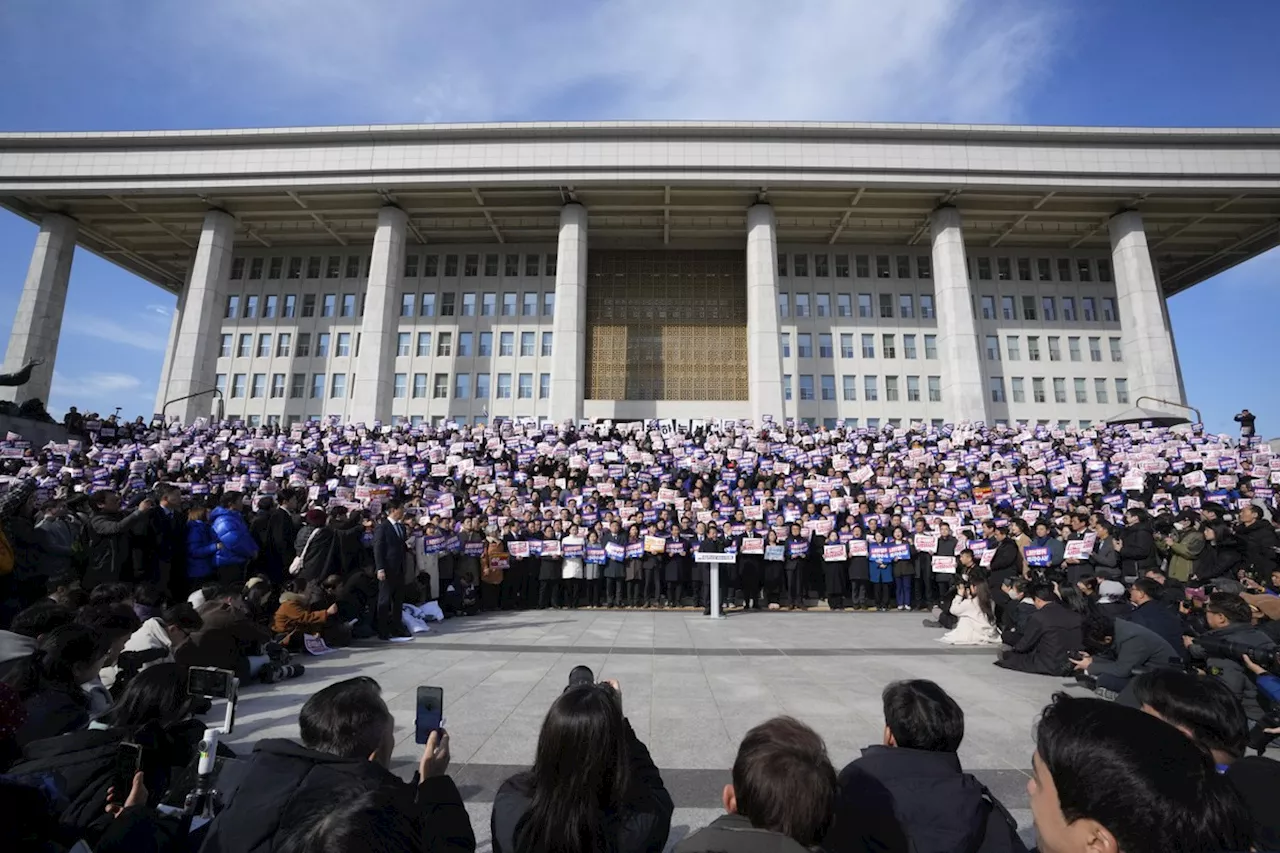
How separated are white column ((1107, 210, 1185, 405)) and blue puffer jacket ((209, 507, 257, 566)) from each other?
156 feet

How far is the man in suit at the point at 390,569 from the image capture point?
32.6 ft

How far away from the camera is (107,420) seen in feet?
89.2

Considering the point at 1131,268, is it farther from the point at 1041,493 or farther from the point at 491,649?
the point at 491,649

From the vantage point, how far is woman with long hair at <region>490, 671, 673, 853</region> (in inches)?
87.4

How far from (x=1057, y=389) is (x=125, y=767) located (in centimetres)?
5526

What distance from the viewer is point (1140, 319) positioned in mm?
40625

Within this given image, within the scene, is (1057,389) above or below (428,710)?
above

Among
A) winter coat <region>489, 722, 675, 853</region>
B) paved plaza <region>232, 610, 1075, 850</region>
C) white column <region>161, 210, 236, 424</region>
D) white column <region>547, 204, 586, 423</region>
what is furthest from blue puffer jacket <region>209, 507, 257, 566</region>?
white column <region>161, 210, 236, 424</region>

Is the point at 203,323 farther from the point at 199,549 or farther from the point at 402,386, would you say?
the point at 199,549

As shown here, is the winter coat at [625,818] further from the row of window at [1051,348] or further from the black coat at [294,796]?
the row of window at [1051,348]

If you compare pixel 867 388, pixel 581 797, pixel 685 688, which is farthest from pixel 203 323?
pixel 581 797

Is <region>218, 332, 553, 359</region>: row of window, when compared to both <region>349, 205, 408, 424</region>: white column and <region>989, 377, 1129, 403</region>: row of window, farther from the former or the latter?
<region>989, 377, 1129, 403</region>: row of window

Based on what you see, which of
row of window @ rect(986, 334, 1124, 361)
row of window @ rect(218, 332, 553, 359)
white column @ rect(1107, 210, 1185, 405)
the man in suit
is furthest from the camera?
row of window @ rect(218, 332, 553, 359)

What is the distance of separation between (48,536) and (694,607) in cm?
1161
